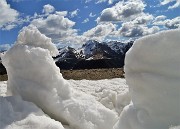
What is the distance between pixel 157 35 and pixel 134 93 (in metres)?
1.29

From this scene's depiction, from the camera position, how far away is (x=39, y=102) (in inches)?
389

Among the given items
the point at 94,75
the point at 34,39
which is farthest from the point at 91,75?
the point at 34,39

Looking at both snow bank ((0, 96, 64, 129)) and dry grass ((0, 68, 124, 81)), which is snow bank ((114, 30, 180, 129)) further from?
dry grass ((0, 68, 124, 81))

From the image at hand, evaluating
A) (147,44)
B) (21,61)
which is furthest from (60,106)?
(147,44)

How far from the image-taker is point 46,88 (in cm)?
995

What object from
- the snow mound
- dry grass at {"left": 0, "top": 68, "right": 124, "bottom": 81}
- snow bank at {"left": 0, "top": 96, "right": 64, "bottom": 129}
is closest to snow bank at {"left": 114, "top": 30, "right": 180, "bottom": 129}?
snow bank at {"left": 0, "top": 96, "right": 64, "bottom": 129}

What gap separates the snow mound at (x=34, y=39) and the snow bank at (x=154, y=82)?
3598 mm

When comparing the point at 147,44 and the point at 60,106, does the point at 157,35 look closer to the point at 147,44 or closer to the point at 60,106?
the point at 147,44

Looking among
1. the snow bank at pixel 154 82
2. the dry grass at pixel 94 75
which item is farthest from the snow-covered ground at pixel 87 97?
the dry grass at pixel 94 75

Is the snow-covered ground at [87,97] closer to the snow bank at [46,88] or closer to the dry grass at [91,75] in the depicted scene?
the snow bank at [46,88]

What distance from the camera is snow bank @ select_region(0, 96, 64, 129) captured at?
335 inches

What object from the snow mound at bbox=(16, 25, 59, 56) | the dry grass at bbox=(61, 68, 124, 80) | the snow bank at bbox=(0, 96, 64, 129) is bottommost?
the snow bank at bbox=(0, 96, 64, 129)

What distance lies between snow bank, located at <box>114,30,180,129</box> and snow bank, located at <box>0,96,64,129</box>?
174cm

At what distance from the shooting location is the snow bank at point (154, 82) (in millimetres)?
7383
